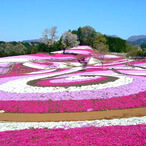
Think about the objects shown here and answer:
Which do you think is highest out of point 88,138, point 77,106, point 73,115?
point 88,138

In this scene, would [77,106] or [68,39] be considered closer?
[77,106]

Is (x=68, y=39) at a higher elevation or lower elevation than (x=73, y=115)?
higher

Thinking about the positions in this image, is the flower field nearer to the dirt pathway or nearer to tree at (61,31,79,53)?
the dirt pathway

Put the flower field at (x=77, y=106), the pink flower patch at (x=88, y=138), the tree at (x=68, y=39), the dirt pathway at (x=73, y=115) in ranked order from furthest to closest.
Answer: the tree at (x=68, y=39)
the dirt pathway at (x=73, y=115)
the flower field at (x=77, y=106)
the pink flower patch at (x=88, y=138)

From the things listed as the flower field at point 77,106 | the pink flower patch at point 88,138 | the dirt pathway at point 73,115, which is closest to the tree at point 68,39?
the flower field at point 77,106

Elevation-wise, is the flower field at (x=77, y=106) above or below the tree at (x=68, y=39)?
below

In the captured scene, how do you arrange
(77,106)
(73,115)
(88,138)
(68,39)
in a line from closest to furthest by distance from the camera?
(88,138), (73,115), (77,106), (68,39)

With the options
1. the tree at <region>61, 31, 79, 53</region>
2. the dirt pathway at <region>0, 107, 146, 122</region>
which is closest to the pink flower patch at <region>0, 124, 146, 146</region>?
the dirt pathway at <region>0, 107, 146, 122</region>

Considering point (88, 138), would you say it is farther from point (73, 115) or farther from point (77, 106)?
point (77, 106)

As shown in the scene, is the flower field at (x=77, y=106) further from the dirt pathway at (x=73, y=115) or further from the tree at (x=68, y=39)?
the tree at (x=68, y=39)

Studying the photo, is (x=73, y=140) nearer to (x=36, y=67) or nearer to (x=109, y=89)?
(x=109, y=89)

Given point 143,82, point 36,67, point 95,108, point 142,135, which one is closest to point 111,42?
point 36,67

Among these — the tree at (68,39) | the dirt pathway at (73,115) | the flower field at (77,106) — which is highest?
the tree at (68,39)

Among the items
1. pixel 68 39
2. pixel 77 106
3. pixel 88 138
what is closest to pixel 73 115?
pixel 77 106
